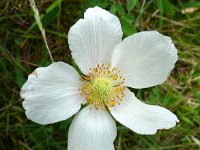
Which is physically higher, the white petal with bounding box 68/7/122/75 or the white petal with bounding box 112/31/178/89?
the white petal with bounding box 68/7/122/75

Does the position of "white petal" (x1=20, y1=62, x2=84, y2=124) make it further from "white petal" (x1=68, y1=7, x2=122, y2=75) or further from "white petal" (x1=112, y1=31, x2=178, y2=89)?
"white petal" (x1=112, y1=31, x2=178, y2=89)

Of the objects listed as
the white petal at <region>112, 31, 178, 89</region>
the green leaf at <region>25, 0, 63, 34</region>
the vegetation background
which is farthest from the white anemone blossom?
the green leaf at <region>25, 0, 63, 34</region>

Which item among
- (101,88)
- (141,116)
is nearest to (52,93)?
(101,88)

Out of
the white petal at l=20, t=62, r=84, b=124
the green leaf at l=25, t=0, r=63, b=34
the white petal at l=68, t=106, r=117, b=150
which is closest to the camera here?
the white petal at l=20, t=62, r=84, b=124

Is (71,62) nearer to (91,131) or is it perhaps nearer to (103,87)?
(103,87)

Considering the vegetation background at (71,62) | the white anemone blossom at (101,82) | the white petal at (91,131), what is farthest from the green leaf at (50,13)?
the white petal at (91,131)

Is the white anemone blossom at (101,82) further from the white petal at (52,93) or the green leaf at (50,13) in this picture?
the green leaf at (50,13)
